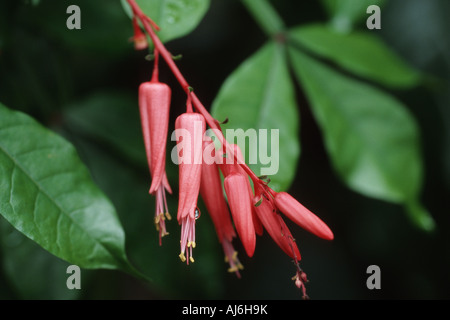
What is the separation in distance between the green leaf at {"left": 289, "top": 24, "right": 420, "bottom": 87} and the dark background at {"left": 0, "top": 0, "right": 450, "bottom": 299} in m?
0.35

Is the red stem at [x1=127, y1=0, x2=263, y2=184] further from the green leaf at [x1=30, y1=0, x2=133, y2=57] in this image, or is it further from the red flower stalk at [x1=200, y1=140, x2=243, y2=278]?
the green leaf at [x1=30, y1=0, x2=133, y2=57]

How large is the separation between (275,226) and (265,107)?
48cm

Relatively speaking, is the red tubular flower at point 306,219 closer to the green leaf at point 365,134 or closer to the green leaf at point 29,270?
the green leaf at point 365,134

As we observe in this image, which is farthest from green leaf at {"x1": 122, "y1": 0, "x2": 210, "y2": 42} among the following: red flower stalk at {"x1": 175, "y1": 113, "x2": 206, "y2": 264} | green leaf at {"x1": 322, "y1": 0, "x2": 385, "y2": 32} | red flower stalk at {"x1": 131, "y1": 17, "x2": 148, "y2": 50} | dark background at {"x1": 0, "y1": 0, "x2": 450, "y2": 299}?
green leaf at {"x1": 322, "y1": 0, "x2": 385, "y2": 32}

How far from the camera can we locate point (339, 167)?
1.41 meters

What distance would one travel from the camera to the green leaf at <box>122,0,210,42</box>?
3.50ft

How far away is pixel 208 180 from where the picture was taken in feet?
3.19

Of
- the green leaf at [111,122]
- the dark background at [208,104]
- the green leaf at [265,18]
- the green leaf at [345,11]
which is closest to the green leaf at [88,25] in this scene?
the dark background at [208,104]

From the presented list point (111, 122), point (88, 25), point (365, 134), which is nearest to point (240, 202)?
point (365, 134)

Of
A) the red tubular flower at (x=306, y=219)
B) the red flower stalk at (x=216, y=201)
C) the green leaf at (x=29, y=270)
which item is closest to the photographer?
the red tubular flower at (x=306, y=219)

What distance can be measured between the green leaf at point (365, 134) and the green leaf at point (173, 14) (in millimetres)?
427

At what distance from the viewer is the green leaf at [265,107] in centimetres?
117

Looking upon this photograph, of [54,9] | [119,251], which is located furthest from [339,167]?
[54,9]

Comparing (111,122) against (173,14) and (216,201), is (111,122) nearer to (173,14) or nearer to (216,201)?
(173,14)
